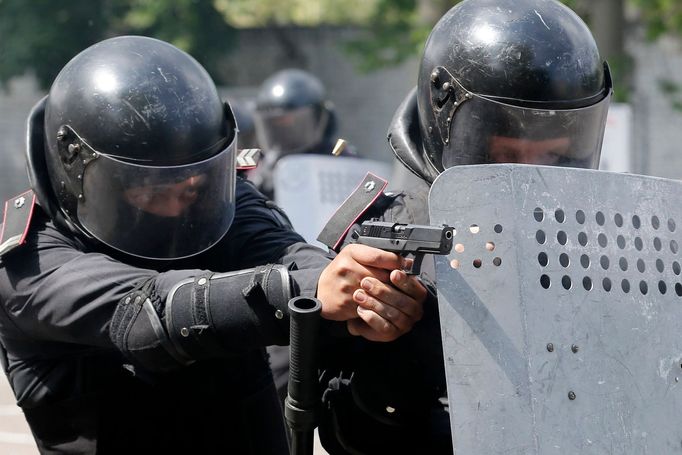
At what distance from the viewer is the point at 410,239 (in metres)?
1.82

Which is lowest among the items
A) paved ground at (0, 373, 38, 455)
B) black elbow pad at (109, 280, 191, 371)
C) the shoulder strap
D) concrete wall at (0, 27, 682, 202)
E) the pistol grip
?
concrete wall at (0, 27, 682, 202)

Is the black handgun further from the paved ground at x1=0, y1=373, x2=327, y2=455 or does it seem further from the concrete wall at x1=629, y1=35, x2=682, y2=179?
the concrete wall at x1=629, y1=35, x2=682, y2=179

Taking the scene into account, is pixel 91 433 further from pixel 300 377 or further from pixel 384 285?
pixel 384 285

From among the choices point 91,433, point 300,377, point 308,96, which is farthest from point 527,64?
point 308,96

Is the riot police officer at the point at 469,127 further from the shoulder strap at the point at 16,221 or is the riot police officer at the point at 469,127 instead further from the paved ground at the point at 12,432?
the paved ground at the point at 12,432

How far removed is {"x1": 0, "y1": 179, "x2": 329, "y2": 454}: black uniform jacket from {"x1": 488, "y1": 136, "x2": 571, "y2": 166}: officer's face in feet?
1.44

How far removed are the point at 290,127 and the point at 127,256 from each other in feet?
17.2

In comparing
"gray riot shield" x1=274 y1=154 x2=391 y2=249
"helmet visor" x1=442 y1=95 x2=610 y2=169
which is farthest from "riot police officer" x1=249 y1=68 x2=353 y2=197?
"helmet visor" x1=442 y1=95 x2=610 y2=169

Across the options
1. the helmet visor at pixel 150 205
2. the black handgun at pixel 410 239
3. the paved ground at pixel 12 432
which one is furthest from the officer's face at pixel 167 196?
the paved ground at pixel 12 432

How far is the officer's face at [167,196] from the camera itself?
249 centimetres

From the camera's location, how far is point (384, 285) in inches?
77.7

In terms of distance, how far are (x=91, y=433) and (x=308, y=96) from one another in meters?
5.70

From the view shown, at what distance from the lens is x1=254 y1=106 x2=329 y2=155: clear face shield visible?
24.9ft

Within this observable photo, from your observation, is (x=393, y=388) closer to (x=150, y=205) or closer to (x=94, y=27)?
(x=150, y=205)
